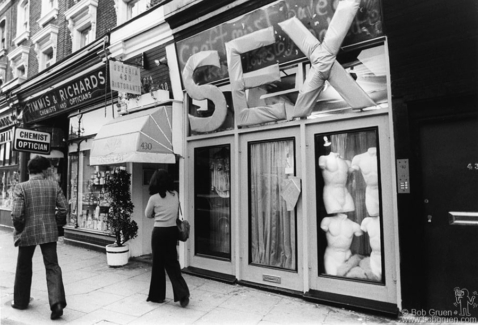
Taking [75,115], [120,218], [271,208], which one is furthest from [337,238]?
[75,115]

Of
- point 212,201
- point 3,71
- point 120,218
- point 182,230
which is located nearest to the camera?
point 182,230

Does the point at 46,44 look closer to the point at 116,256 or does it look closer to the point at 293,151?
the point at 116,256

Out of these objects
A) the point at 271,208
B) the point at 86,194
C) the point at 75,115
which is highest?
the point at 75,115

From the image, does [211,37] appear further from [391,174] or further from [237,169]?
[391,174]

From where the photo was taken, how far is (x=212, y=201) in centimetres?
659

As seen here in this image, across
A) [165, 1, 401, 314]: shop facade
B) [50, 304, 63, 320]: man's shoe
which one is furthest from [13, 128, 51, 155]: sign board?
[50, 304, 63, 320]: man's shoe

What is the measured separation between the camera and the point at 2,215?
1380cm

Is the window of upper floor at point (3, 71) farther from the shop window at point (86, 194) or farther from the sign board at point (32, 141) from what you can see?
the shop window at point (86, 194)

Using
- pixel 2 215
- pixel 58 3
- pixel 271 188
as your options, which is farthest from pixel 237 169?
pixel 2 215

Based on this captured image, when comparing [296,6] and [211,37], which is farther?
[211,37]

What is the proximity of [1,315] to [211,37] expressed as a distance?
5.55 meters

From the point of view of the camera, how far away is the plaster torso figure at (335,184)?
5004mm

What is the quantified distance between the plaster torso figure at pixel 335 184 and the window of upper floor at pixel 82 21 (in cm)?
860

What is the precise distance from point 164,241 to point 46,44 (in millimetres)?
11814
